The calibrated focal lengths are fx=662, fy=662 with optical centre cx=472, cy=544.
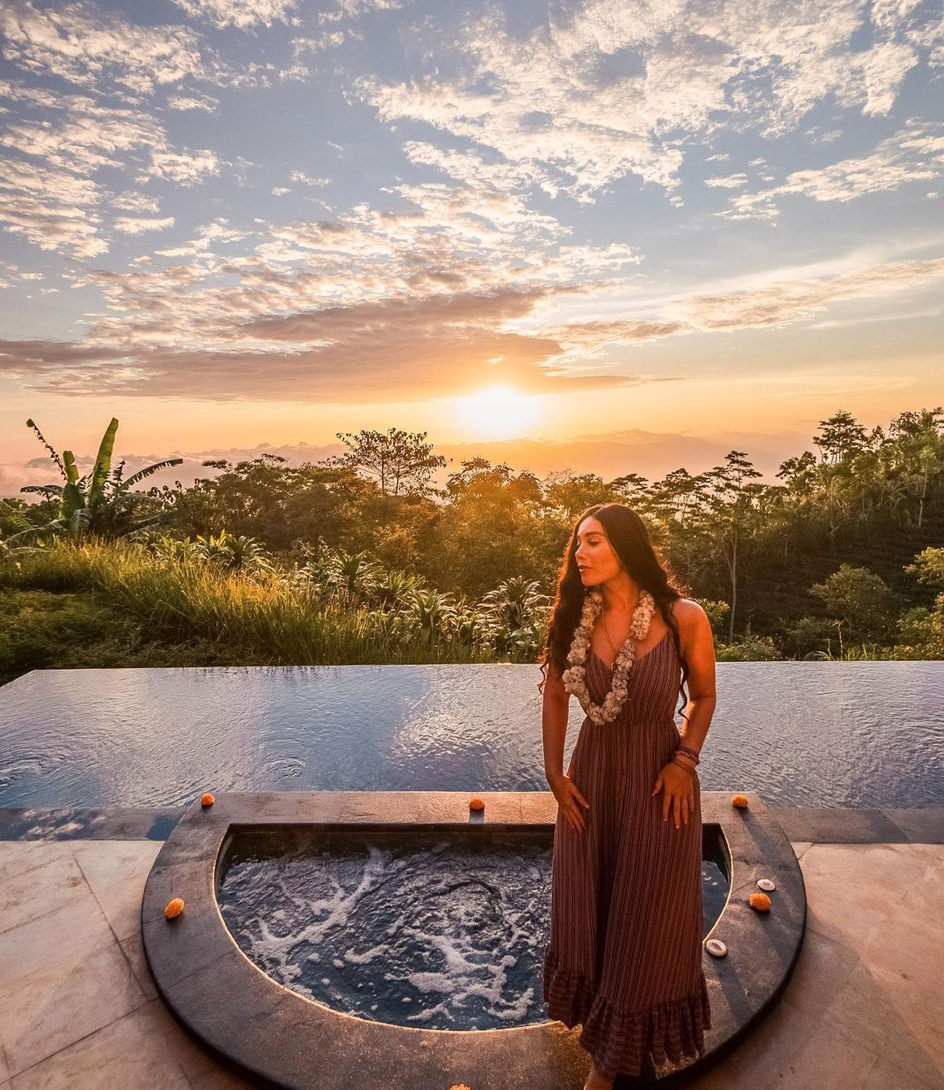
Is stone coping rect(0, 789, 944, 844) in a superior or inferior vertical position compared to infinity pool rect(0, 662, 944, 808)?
superior

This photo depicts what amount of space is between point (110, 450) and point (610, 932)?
45.7 ft

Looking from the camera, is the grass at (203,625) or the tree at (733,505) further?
the tree at (733,505)

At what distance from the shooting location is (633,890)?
1922 mm

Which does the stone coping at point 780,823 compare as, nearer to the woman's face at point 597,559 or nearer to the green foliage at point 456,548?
the woman's face at point 597,559

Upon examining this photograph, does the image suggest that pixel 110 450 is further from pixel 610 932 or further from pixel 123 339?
pixel 610 932

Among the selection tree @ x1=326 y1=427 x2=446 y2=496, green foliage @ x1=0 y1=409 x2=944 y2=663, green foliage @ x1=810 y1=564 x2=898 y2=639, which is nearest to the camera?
green foliage @ x1=0 y1=409 x2=944 y2=663

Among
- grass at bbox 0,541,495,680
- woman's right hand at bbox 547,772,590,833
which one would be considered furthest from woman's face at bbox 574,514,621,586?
grass at bbox 0,541,495,680

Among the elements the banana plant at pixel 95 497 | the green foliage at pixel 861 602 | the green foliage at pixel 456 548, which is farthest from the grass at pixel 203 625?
the green foliage at pixel 861 602

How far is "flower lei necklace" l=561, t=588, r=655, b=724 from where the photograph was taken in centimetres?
188

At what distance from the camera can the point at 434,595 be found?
9.05 metres

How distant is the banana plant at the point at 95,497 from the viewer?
1262 cm

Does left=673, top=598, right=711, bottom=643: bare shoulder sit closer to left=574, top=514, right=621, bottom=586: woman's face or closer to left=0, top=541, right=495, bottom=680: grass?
left=574, top=514, right=621, bottom=586: woman's face

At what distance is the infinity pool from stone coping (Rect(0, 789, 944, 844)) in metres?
0.36

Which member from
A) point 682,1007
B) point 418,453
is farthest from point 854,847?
point 418,453
